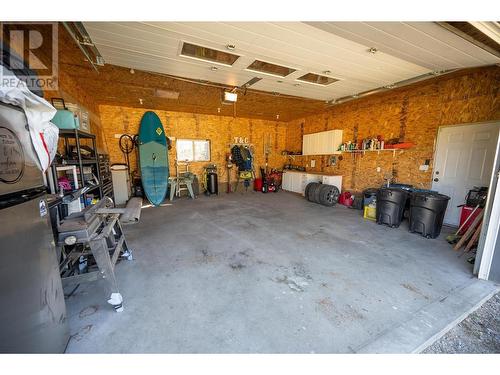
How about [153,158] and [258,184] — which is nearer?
[153,158]

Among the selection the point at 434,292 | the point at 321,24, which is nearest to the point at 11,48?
the point at 321,24

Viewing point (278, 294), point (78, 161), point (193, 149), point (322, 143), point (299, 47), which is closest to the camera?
point (278, 294)

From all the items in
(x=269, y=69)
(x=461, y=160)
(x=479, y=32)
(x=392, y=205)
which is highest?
(x=269, y=69)

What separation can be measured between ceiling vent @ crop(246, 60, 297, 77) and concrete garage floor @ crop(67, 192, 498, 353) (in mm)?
2947

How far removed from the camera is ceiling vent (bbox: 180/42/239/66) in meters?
2.82

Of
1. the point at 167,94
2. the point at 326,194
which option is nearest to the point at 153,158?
the point at 167,94

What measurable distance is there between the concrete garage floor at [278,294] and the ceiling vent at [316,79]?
119 inches

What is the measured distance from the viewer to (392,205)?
156 inches

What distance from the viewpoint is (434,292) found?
208 cm

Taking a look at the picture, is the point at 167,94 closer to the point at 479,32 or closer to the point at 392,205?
the point at 479,32

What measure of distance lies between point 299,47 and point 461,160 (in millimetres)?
3951
